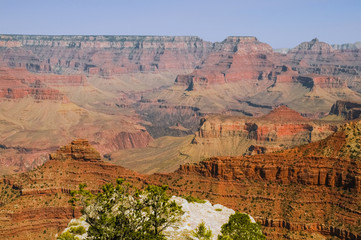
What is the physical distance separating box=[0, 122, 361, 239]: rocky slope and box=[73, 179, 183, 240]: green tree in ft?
127

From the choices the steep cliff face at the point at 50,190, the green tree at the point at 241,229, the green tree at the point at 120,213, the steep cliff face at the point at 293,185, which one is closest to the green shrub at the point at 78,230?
the green tree at the point at 120,213

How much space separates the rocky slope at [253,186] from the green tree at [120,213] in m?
38.7

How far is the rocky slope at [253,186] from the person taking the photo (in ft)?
273

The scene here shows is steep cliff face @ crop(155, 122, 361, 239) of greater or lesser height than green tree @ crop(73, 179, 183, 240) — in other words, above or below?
below

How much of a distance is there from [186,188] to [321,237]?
29.6 metres

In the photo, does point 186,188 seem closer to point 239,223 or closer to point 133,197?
point 239,223

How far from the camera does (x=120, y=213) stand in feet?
155

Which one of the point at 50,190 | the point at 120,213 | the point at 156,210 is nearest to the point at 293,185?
the point at 156,210

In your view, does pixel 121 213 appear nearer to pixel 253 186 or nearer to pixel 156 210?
pixel 156 210

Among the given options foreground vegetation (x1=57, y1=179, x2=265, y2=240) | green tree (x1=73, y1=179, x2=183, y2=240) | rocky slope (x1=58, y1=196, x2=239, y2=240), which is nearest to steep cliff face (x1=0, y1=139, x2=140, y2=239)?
rocky slope (x1=58, y1=196, x2=239, y2=240)

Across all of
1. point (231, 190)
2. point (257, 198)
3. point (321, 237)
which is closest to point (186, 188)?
point (231, 190)

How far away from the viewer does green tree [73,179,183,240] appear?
1800 inches

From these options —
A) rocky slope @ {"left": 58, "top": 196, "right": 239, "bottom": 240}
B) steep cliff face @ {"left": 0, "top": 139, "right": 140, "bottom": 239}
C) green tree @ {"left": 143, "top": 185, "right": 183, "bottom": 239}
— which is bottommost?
steep cliff face @ {"left": 0, "top": 139, "right": 140, "bottom": 239}

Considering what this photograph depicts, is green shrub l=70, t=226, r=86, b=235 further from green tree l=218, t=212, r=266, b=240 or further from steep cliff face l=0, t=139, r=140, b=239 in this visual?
steep cliff face l=0, t=139, r=140, b=239
